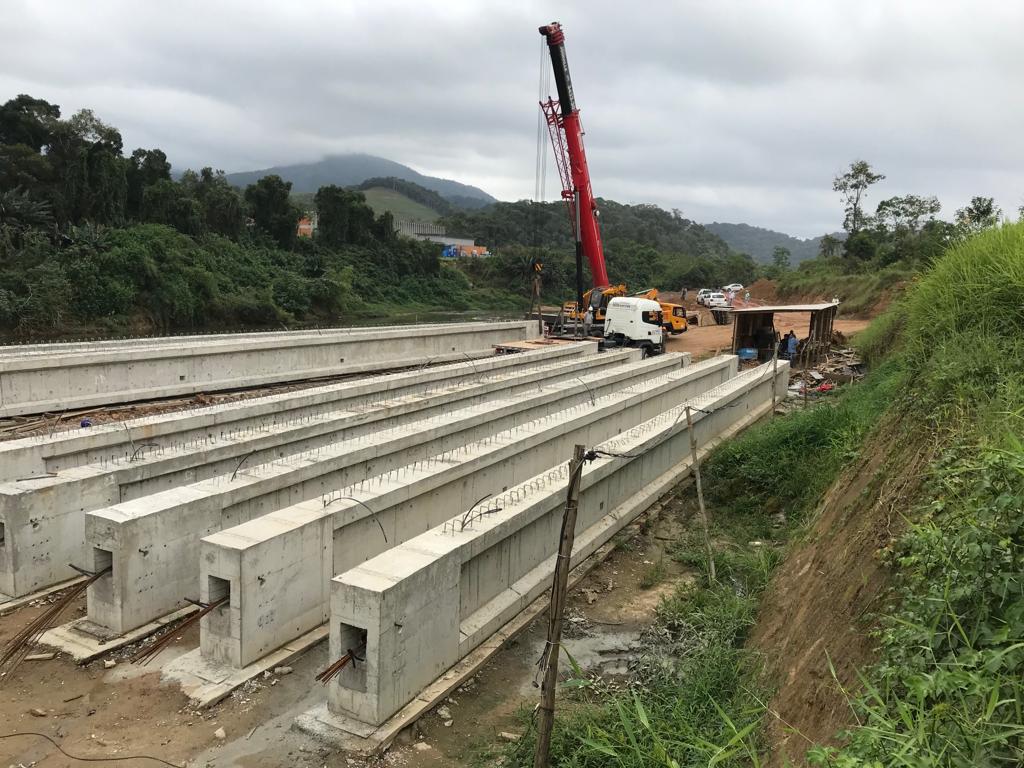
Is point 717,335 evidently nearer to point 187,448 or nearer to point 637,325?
point 637,325

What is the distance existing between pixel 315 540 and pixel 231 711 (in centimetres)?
172

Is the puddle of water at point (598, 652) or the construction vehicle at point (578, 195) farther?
the construction vehicle at point (578, 195)

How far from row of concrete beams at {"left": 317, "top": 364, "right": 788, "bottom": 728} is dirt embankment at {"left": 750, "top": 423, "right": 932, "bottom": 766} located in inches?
75.4

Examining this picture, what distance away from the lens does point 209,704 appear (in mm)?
6129

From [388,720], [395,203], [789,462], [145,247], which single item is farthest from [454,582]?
[395,203]

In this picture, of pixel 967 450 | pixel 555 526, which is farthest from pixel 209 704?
pixel 967 450

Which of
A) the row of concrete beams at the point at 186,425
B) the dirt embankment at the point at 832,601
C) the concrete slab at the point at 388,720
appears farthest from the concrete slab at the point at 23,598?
the dirt embankment at the point at 832,601

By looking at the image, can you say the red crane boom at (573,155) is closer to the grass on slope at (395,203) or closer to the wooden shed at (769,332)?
the wooden shed at (769,332)

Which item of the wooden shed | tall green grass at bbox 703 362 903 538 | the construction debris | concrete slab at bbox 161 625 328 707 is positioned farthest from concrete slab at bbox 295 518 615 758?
the wooden shed

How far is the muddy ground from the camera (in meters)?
Result: 5.58

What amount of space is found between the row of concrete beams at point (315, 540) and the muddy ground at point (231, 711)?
0.44m

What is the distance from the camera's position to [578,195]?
87.8 ft

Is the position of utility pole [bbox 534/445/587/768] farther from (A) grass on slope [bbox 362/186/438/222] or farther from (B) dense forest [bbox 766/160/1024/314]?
(A) grass on slope [bbox 362/186/438/222]

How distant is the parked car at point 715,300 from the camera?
41.5 m
